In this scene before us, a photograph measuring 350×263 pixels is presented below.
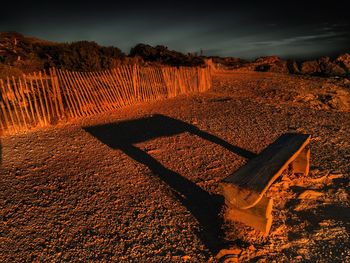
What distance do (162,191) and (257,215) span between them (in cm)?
158

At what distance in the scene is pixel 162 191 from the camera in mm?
4637

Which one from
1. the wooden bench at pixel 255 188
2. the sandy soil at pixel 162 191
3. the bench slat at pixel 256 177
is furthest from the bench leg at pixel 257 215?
the bench slat at pixel 256 177

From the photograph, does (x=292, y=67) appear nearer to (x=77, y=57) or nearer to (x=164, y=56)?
(x=164, y=56)

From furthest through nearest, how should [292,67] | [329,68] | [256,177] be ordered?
[292,67]
[329,68]
[256,177]

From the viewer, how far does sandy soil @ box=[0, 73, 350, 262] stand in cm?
345

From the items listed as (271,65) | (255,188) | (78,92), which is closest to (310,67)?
(271,65)

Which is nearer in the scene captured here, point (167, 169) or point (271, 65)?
point (167, 169)

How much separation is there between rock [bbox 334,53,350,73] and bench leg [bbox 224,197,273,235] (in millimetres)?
18074

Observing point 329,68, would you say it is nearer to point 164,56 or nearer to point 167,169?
point 164,56

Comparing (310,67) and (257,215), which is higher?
(310,67)

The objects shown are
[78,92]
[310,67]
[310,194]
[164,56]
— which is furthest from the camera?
[164,56]

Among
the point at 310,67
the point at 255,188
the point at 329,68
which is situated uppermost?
the point at 255,188

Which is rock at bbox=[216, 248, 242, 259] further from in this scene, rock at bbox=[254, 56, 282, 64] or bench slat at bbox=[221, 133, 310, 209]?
rock at bbox=[254, 56, 282, 64]

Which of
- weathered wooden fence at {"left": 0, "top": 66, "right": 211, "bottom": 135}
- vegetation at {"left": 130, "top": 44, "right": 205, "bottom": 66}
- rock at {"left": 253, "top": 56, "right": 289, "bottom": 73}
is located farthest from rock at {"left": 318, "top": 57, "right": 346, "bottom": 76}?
weathered wooden fence at {"left": 0, "top": 66, "right": 211, "bottom": 135}
